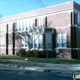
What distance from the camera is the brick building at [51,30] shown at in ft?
97.9

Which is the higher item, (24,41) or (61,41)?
(24,41)

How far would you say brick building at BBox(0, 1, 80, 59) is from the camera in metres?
29.8

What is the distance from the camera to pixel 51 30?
32250 millimetres

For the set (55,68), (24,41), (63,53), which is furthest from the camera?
(24,41)

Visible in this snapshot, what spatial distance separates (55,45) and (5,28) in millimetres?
16003

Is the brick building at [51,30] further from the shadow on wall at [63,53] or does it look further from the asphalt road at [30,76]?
the asphalt road at [30,76]

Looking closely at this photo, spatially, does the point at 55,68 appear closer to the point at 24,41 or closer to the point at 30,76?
the point at 30,76

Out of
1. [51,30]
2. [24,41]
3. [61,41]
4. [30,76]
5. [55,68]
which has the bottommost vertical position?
[55,68]

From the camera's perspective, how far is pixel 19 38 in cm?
3900

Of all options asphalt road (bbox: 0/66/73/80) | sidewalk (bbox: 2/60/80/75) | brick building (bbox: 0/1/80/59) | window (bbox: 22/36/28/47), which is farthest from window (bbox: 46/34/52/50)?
asphalt road (bbox: 0/66/73/80)

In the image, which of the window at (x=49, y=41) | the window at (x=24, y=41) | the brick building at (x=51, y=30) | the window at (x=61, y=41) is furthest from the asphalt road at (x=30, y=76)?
the window at (x=24, y=41)

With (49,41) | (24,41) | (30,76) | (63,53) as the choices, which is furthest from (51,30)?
(30,76)

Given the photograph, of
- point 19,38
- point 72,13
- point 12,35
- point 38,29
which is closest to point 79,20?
point 72,13

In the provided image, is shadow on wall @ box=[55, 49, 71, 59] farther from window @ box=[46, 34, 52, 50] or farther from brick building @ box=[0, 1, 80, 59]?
window @ box=[46, 34, 52, 50]
